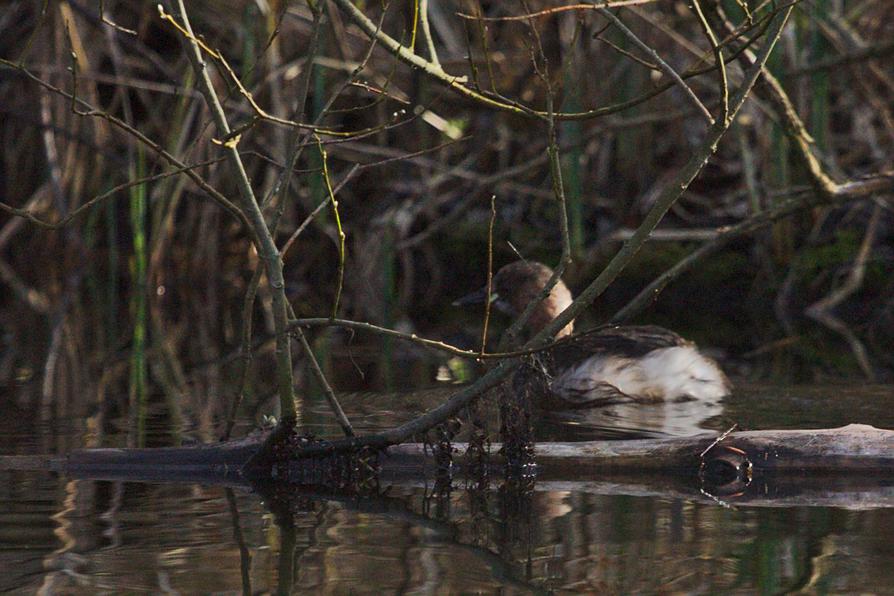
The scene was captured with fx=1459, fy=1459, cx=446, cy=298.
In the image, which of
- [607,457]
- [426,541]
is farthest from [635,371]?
[426,541]

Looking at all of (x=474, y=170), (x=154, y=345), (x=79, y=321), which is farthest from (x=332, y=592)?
(x=474, y=170)

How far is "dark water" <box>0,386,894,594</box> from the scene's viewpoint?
2904mm

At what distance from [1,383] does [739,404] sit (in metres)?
3.15

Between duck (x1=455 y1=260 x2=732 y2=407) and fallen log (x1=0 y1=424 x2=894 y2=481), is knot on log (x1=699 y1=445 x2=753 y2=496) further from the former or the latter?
duck (x1=455 y1=260 x2=732 y2=407)

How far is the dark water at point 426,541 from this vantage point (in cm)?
290

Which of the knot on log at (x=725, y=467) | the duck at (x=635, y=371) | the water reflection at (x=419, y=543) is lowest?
the water reflection at (x=419, y=543)

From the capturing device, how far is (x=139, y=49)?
986 centimetres

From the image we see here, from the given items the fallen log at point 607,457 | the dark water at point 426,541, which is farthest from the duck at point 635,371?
the dark water at point 426,541

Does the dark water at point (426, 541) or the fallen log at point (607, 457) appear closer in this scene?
the dark water at point (426, 541)

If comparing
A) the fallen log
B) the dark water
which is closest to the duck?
the fallen log

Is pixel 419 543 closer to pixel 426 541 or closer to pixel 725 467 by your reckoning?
pixel 426 541

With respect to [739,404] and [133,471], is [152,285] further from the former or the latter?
[133,471]

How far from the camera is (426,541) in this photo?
3.28 m

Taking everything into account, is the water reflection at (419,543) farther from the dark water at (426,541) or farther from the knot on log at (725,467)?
the knot on log at (725,467)
